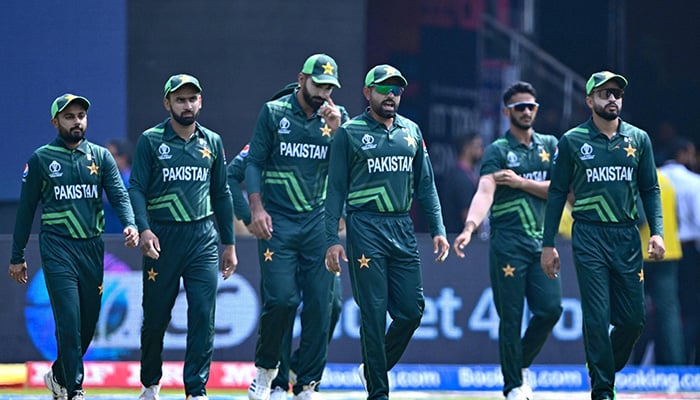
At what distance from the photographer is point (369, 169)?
10422mm

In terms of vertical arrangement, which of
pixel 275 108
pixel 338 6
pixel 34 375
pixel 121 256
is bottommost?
pixel 34 375

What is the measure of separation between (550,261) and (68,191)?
11.4ft

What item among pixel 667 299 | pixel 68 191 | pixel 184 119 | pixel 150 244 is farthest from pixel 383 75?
pixel 667 299

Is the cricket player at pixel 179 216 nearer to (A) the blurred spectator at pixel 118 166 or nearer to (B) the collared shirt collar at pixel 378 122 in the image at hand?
(B) the collared shirt collar at pixel 378 122

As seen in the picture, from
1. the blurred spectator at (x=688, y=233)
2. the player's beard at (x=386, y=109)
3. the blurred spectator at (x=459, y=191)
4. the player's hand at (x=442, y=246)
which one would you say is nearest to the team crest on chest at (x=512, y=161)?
the player's hand at (x=442, y=246)

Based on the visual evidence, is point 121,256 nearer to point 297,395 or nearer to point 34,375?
point 34,375

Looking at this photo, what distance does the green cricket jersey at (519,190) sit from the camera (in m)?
11.5

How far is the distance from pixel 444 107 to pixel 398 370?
4.75 m

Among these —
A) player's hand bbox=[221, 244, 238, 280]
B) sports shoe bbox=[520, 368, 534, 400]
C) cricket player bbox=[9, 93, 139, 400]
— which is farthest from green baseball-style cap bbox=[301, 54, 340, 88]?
sports shoe bbox=[520, 368, 534, 400]

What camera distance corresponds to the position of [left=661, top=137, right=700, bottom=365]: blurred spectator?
14.9m

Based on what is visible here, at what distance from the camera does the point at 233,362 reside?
13.9m

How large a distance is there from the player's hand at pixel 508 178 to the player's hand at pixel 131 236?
112 inches

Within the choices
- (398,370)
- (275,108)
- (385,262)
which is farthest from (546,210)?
(398,370)

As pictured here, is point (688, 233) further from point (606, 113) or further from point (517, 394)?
point (606, 113)
